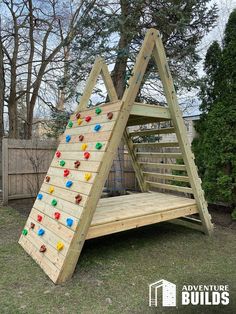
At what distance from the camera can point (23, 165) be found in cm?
609

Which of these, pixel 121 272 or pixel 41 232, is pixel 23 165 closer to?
pixel 41 232

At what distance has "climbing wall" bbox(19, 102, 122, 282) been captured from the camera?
2.51 meters

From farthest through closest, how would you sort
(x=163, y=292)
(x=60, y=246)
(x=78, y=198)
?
(x=78, y=198)
(x=60, y=246)
(x=163, y=292)

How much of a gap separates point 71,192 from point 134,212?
33.9 inches

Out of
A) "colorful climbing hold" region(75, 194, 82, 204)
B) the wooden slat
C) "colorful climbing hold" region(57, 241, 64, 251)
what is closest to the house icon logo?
the wooden slat

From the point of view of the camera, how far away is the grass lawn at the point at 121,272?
2.08 m

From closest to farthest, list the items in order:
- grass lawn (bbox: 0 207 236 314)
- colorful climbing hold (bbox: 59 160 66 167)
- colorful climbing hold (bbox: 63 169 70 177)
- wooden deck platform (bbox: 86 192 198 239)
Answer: grass lawn (bbox: 0 207 236 314) < wooden deck platform (bbox: 86 192 198 239) < colorful climbing hold (bbox: 63 169 70 177) < colorful climbing hold (bbox: 59 160 66 167)

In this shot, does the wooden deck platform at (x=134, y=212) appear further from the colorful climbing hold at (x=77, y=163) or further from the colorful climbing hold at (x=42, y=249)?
the colorful climbing hold at (x=77, y=163)

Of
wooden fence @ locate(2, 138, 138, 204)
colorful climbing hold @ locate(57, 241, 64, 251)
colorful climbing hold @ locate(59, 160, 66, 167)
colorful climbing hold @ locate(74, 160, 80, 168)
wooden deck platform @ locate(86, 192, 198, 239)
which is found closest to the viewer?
colorful climbing hold @ locate(57, 241, 64, 251)

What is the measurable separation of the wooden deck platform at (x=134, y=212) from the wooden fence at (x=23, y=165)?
8.19 ft

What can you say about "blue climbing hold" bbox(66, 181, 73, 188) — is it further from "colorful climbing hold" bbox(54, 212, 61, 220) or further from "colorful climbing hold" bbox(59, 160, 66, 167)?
"colorful climbing hold" bbox(59, 160, 66, 167)

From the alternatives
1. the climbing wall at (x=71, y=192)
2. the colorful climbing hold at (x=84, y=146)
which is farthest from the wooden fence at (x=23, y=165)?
the colorful climbing hold at (x=84, y=146)

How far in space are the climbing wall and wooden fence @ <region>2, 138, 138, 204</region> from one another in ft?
9.10

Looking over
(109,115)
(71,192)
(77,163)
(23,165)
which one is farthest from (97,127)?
(23,165)
